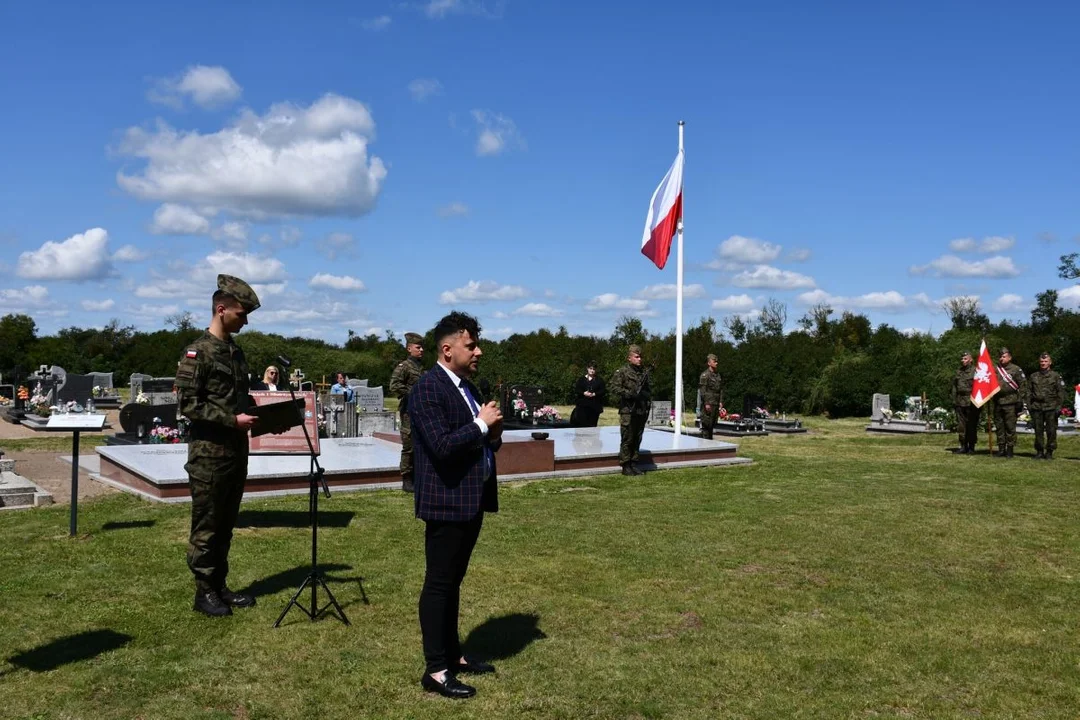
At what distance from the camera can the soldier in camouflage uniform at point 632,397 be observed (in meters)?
13.2

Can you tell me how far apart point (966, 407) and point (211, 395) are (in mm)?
15913

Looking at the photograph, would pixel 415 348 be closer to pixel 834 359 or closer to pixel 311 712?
pixel 311 712

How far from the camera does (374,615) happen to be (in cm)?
589

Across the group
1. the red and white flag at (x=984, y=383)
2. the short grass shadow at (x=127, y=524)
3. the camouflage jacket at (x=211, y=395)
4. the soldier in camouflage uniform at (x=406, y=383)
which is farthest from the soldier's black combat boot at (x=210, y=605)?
the red and white flag at (x=984, y=383)

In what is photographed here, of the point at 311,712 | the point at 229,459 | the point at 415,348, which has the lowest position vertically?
the point at 311,712

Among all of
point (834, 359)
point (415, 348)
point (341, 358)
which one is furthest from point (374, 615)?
point (341, 358)

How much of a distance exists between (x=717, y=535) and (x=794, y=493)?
3344 millimetres

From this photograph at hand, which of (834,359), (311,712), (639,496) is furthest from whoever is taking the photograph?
(834,359)

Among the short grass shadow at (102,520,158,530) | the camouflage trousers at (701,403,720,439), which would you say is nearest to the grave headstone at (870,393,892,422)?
the camouflage trousers at (701,403,720,439)

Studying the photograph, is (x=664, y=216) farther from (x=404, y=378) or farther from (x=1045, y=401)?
(x=1045, y=401)

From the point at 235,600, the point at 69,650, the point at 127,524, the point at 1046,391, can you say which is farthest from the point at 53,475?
the point at 1046,391

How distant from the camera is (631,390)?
13258 millimetres

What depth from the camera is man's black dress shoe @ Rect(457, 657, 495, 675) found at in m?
4.86

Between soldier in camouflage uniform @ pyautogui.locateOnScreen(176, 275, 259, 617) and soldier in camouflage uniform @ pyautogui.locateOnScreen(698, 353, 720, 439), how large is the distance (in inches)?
577
